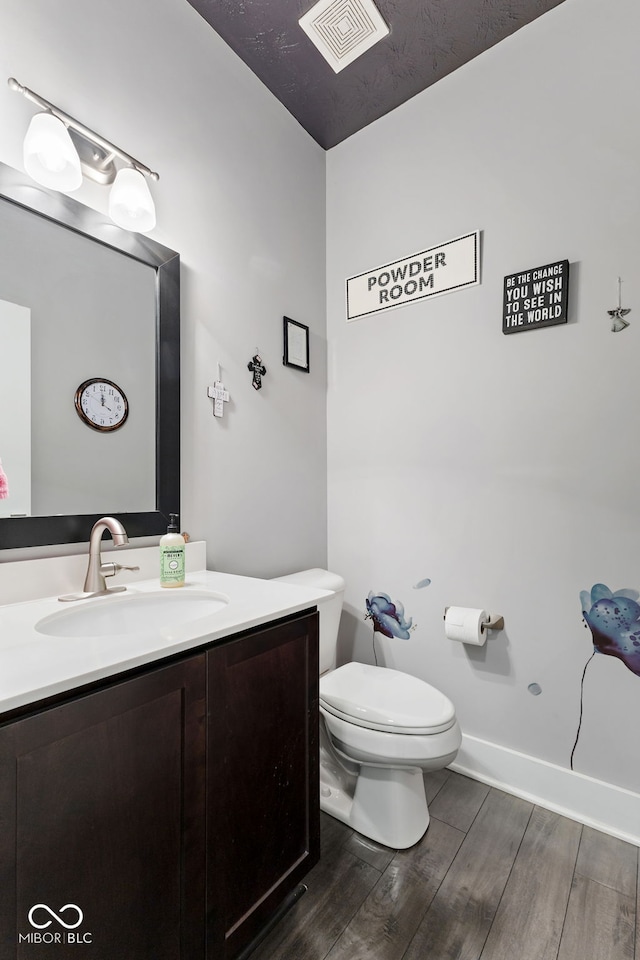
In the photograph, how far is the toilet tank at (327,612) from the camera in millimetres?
1678

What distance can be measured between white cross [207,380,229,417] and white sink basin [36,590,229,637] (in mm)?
698

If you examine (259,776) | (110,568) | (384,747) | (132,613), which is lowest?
(384,747)

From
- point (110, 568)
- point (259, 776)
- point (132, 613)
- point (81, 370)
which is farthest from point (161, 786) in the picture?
point (81, 370)

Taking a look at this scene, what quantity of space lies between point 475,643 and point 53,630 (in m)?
1.35

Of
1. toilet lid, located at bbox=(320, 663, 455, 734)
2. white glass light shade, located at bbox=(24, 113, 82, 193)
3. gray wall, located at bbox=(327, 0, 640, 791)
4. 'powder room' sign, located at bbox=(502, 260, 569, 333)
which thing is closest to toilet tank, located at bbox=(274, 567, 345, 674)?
toilet lid, located at bbox=(320, 663, 455, 734)

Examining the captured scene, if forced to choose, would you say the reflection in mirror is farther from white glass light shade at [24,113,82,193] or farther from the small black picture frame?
the small black picture frame

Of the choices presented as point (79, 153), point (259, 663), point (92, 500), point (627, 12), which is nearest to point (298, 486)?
point (92, 500)

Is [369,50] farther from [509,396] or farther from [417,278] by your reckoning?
[509,396]

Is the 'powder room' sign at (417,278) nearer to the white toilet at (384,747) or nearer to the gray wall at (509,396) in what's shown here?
the gray wall at (509,396)

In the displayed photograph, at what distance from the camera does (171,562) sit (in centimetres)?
127

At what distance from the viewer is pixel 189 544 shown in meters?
1.51

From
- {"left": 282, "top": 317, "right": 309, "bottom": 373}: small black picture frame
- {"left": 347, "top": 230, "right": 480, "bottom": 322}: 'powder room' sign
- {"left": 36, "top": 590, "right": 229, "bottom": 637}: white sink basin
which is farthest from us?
{"left": 282, "top": 317, "right": 309, "bottom": 373}: small black picture frame

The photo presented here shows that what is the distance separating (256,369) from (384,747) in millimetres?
1377

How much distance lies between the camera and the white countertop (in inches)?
25.6
